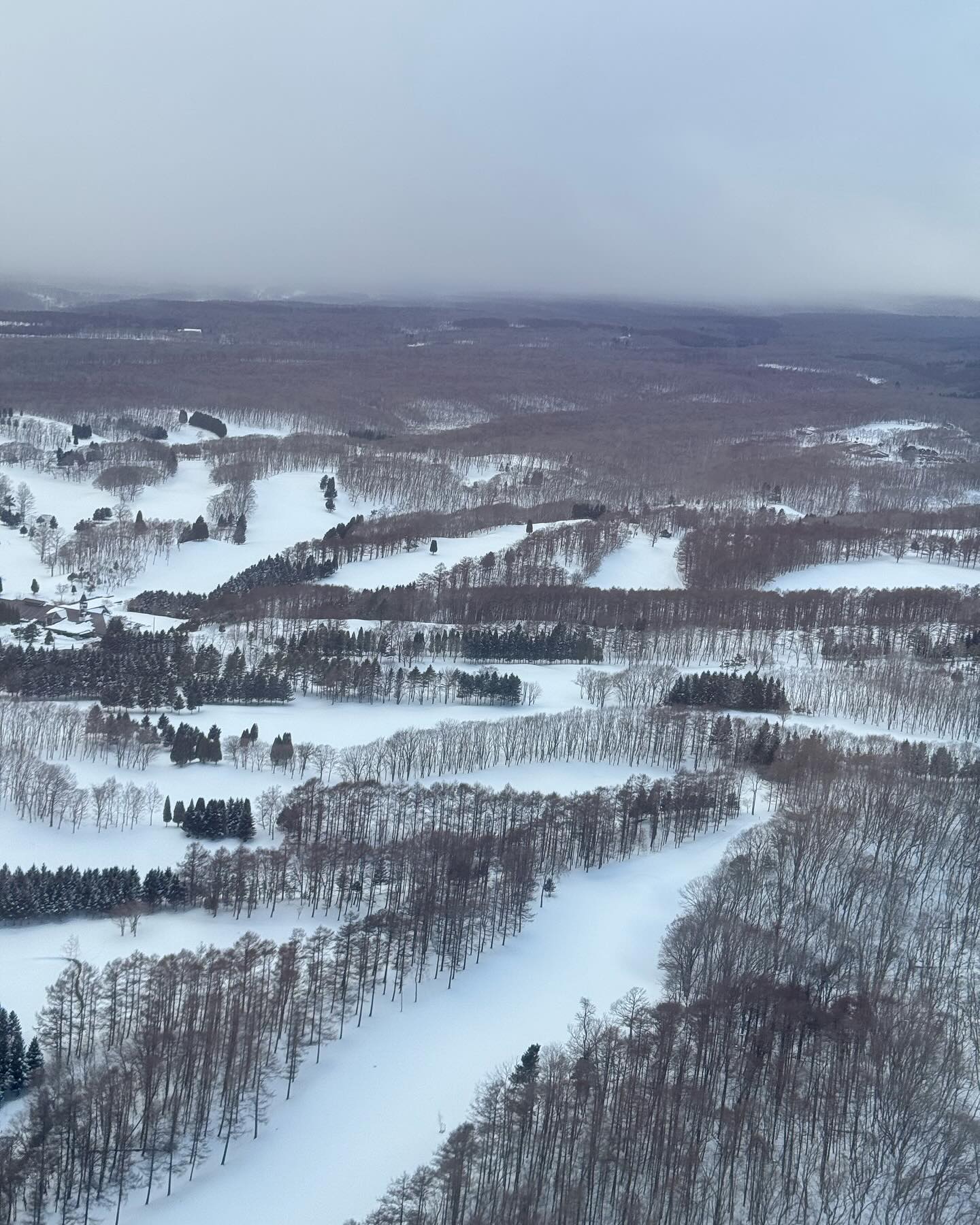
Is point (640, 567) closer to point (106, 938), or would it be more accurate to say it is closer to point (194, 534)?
point (194, 534)

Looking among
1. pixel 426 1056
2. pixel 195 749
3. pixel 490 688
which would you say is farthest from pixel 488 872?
pixel 490 688

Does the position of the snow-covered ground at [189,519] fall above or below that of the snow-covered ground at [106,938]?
above

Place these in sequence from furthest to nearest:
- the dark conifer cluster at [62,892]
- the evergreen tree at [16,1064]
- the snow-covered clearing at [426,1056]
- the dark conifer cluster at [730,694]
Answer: the dark conifer cluster at [730,694], the dark conifer cluster at [62,892], the evergreen tree at [16,1064], the snow-covered clearing at [426,1056]

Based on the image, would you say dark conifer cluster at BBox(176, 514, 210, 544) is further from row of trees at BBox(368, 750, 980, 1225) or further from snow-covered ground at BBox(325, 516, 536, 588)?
row of trees at BBox(368, 750, 980, 1225)

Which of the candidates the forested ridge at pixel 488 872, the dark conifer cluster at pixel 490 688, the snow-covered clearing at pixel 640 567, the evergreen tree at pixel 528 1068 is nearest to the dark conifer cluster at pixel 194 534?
the forested ridge at pixel 488 872

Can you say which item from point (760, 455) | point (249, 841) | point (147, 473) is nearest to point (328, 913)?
point (249, 841)

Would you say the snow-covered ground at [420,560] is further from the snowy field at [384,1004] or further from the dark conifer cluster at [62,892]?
the dark conifer cluster at [62,892]

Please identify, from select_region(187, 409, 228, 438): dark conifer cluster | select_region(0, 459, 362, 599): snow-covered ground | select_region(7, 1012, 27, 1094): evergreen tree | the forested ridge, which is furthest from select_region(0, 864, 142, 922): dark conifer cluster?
select_region(187, 409, 228, 438): dark conifer cluster
